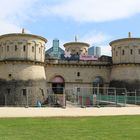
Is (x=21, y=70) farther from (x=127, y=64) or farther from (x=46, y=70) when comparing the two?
(x=127, y=64)

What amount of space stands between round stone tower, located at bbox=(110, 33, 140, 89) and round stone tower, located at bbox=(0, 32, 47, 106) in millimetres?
11704

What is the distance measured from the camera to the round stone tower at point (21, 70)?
161 feet

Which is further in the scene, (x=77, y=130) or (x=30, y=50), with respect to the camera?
(x=30, y=50)

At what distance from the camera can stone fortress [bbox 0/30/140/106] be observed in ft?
162

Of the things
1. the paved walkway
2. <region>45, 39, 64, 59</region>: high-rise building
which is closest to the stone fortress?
<region>45, 39, 64, 59</region>: high-rise building

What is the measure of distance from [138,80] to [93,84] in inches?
289

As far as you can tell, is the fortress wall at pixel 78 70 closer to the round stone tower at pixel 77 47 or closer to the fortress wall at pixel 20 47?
the fortress wall at pixel 20 47

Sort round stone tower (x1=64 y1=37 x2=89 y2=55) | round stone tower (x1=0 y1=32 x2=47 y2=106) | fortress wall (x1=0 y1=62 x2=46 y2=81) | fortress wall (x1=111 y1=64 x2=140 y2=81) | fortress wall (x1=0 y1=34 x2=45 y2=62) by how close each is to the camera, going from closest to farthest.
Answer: round stone tower (x1=0 y1=32 x2=47 y2=106), fortress wall (x1=0 y1=62 x2=46 y2=81), fortress wall (x1=0 y1=34 x2=45 y2=62), fortress wall (x1=111 y1=64 x2=140 y2=81), round stone tower (x1=64 y1=37 x2=89 y2=55)

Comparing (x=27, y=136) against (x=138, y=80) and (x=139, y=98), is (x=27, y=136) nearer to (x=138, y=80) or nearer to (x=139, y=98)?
(x=139, y=98)

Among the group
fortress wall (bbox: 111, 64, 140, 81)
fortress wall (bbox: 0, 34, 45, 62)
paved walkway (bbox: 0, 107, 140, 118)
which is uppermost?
fortress wall (bbox: 0, 34, 45, 62)

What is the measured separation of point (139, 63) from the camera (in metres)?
54.3

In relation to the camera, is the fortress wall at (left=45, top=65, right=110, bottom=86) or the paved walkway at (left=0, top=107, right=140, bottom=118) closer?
the paved walkway at (left=0, top=107, right=140, bottom=118)

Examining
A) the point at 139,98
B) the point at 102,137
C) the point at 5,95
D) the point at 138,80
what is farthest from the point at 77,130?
the point at 138,80

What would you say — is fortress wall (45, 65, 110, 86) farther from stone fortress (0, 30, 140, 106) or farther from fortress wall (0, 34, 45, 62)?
fortress wall (0, 34, 45, 62)
